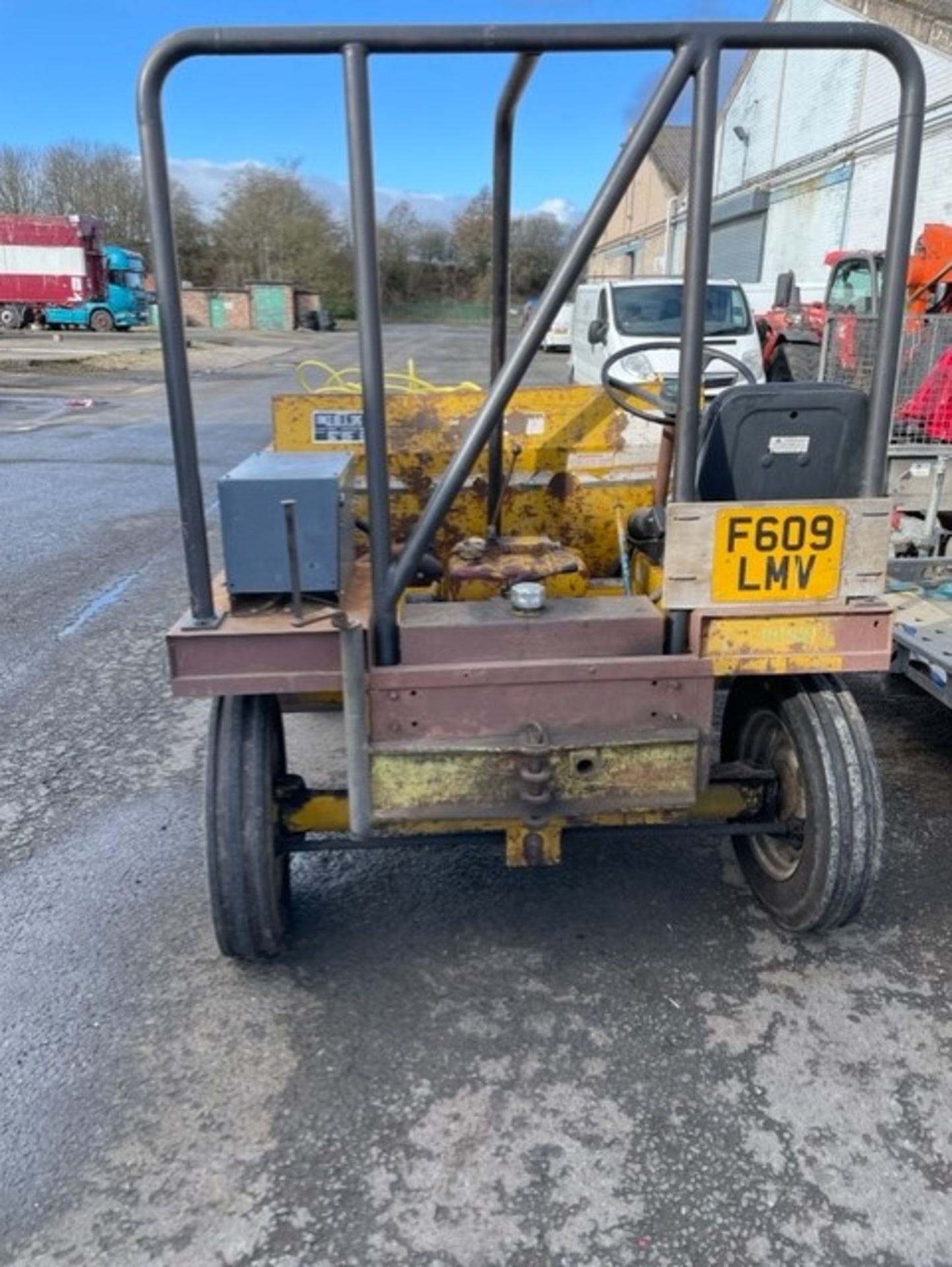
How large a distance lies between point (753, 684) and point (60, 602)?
4.86 m

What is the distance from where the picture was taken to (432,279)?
158 feet

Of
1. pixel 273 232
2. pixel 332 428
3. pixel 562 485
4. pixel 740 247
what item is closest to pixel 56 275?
pixel 273 232

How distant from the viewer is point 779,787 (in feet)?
10.0

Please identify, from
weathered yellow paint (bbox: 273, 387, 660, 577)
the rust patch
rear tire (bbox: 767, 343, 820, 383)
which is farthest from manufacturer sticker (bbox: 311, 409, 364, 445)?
rear tire (bbox: 767, 343, 820, 383)

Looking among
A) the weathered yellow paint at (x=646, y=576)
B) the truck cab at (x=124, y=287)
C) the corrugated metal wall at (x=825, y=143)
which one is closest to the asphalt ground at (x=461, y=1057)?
the weathered yellow paint at (x=646, y=576)

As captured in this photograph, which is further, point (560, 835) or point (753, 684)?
point (753, 684)

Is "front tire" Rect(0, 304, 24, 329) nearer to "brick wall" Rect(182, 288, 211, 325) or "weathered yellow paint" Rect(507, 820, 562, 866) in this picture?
"brick wall" Rect(182, 288, 211, 325)

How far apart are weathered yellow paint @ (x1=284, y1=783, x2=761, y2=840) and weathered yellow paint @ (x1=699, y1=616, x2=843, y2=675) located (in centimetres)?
42

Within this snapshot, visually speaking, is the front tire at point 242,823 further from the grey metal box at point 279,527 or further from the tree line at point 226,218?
the tree line at point 226,218

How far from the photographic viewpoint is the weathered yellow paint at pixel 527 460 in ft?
13.0

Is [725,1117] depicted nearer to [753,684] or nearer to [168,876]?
[753,684]

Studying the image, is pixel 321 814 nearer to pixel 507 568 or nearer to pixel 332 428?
pixel 507 568

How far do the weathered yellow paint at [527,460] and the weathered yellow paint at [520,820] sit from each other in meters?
1.35

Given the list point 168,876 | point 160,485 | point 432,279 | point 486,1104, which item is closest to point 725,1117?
point 486,1104
